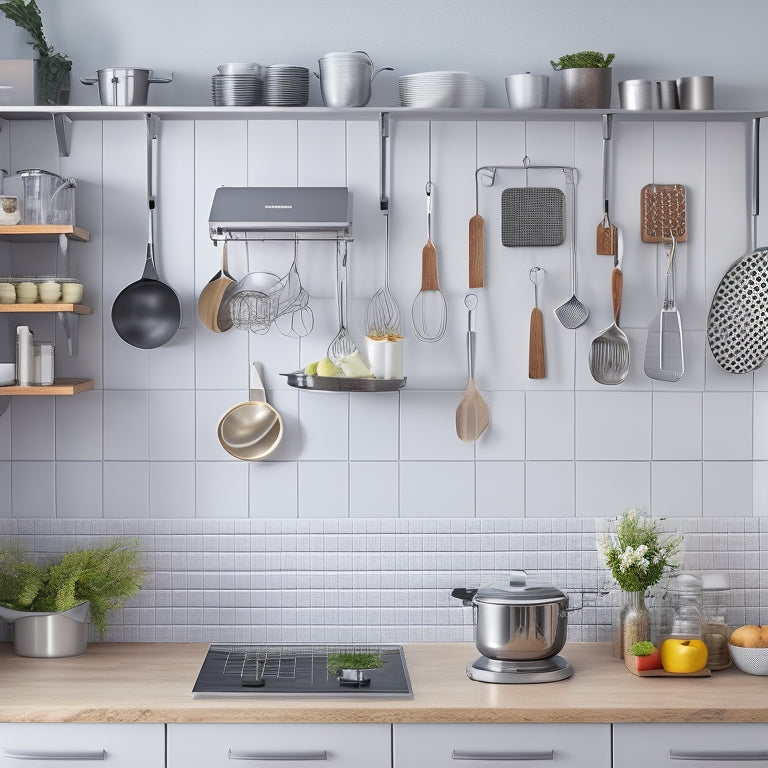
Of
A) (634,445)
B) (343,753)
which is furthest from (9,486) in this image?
(634,445)

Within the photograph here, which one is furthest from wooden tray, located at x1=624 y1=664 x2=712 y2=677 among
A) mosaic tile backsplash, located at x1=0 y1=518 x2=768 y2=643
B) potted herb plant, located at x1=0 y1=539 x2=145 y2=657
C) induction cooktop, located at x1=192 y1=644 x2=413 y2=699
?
potted herb plant, located at x1=0 y1=539 x2=145 y2=657

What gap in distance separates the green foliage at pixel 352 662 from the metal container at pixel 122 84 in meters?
1.48

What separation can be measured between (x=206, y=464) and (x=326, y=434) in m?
0.33

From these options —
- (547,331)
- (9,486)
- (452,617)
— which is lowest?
(452,617)

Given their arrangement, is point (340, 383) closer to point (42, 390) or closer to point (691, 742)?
point (42, 390)

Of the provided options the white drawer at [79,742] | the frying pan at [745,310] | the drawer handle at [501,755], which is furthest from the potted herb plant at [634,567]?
the white drawer at [79,742]

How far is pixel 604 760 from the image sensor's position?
2041mm

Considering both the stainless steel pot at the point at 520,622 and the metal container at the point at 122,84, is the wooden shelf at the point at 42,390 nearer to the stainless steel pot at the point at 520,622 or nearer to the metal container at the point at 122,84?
the metal container at the point at 122,84

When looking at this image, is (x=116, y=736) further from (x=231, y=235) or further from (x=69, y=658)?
(x=231, y=235)

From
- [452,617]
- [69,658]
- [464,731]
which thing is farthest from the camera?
[452,617]

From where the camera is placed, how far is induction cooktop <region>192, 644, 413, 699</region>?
6.80 feet

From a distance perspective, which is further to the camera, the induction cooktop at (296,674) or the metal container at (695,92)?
the metal container at (695,92)

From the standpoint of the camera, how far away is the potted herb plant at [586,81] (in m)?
2.40

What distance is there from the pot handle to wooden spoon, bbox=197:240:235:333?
0.91m
